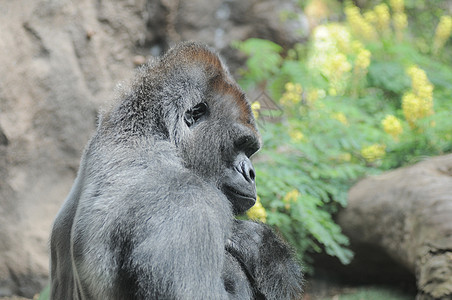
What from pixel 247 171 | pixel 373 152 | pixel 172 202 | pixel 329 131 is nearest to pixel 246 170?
pixel 247 171

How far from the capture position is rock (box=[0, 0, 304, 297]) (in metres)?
5.20

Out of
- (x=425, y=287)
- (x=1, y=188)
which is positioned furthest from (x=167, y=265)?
(x=1, y=188)

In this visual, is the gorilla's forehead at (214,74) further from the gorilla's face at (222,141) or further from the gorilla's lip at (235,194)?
the gorilla's lip at (235,194)

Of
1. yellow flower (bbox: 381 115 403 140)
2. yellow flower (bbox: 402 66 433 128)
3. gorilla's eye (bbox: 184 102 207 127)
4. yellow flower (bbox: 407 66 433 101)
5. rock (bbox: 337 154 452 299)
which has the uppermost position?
gorilla's eye (bbox: 184 102 207 127)

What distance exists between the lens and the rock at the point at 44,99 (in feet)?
17.0

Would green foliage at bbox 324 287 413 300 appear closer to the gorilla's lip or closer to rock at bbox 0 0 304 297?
the gorilla's lip

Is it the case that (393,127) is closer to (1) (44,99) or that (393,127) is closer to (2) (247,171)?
(2) (247,171)

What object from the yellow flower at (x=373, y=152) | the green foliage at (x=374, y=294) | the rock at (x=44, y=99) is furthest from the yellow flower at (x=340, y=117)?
the rock at (x=44, y=99)

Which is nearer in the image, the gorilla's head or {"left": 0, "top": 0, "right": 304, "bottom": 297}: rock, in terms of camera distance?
the gorilla's head

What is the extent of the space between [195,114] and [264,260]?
849 mm

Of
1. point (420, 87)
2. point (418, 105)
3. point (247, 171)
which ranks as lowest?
point (418, 105)

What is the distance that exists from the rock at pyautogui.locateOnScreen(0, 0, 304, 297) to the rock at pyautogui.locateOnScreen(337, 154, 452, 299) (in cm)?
259

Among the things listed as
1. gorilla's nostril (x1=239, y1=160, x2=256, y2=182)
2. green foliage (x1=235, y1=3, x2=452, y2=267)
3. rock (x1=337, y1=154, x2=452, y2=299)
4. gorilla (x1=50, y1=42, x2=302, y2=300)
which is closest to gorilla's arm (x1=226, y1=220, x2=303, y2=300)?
gorilla (x1=50, y1=42, x2=302, y2=300)

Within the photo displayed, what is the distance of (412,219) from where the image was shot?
425 cm
